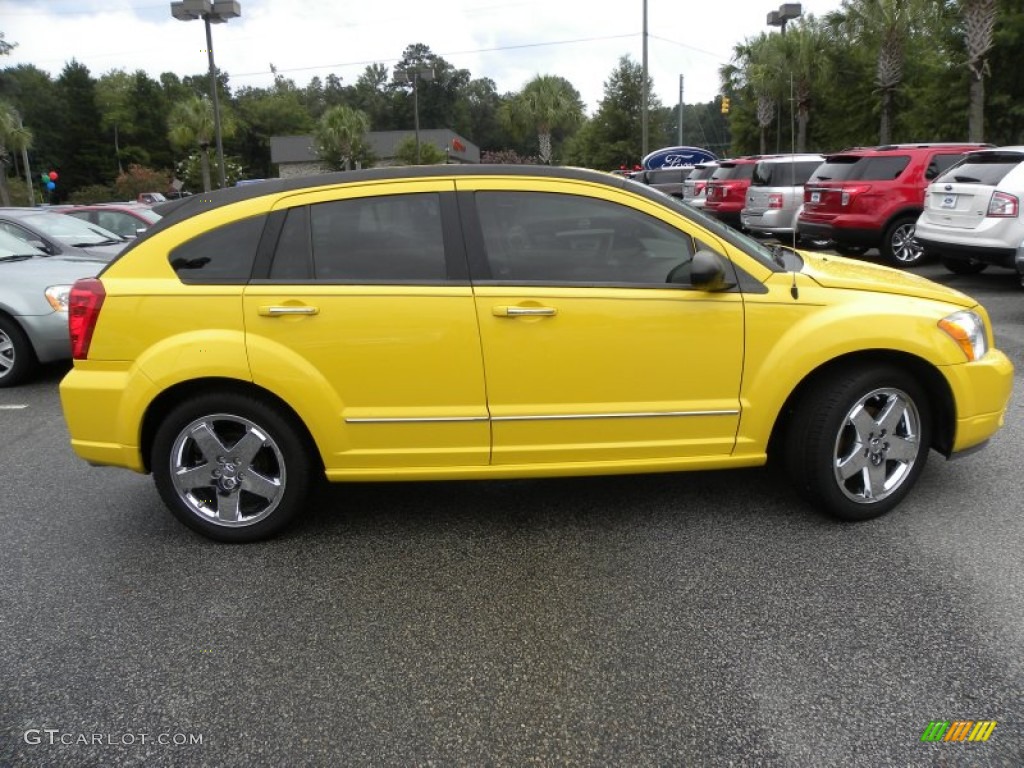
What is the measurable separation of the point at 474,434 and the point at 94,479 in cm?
260

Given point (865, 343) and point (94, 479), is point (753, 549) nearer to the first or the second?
point (865, 343)

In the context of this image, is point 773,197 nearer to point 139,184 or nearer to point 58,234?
point 58,234

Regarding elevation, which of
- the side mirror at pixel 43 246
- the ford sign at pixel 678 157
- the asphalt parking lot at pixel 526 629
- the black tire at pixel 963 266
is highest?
the ford sign at pixel 678 157

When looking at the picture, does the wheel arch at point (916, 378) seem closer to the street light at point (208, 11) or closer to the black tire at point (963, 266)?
the black tire at point (963, 266)

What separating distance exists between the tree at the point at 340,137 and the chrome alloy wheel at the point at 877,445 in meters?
49.8

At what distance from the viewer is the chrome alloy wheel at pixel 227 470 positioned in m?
3.65

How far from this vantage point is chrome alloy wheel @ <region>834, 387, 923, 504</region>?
3734mm

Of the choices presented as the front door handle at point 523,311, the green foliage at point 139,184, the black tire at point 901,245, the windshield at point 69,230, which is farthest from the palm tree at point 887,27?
the green foliage at point 139,184

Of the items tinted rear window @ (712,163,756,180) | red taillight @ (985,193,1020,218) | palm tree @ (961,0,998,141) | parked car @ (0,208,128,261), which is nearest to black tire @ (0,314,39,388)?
parked car @ (0,208,128,261)

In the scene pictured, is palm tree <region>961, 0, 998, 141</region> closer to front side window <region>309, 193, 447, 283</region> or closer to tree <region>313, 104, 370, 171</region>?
front side window <region>309, 193, 447, 283</region>

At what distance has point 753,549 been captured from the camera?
11.8 feet

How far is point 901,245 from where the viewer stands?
12031mm

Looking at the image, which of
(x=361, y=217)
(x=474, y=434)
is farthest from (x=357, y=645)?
(x=361, y=217)

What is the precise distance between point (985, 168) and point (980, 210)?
57cm
